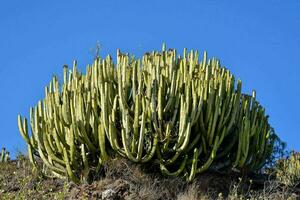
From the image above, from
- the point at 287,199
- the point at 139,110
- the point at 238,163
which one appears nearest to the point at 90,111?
the point at 139,110

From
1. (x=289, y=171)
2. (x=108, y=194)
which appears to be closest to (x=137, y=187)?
(x=108, y=194)

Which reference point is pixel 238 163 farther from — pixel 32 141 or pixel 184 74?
pixel 32 141

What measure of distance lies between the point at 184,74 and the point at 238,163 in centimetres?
163

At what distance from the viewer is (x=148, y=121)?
9836mm

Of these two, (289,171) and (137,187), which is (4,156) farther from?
(289,171)

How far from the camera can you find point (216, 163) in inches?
414

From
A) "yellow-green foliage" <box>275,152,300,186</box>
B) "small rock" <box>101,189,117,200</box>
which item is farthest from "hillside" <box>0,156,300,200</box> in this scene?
"yellow-green foliage" <box>275,152,300,186</box>

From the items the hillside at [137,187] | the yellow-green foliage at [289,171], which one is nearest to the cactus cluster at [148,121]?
the hillside at [137,187]

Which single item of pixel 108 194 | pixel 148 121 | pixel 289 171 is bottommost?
pixel 108 194

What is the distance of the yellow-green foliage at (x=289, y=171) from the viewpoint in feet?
36.9

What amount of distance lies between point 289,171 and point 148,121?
311 centimetres

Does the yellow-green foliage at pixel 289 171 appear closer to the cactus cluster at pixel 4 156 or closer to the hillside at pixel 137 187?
the hillside at pixel 137 187

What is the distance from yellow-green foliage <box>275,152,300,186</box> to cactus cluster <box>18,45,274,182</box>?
2.10 ft

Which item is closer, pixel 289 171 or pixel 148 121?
pixel 148 121
